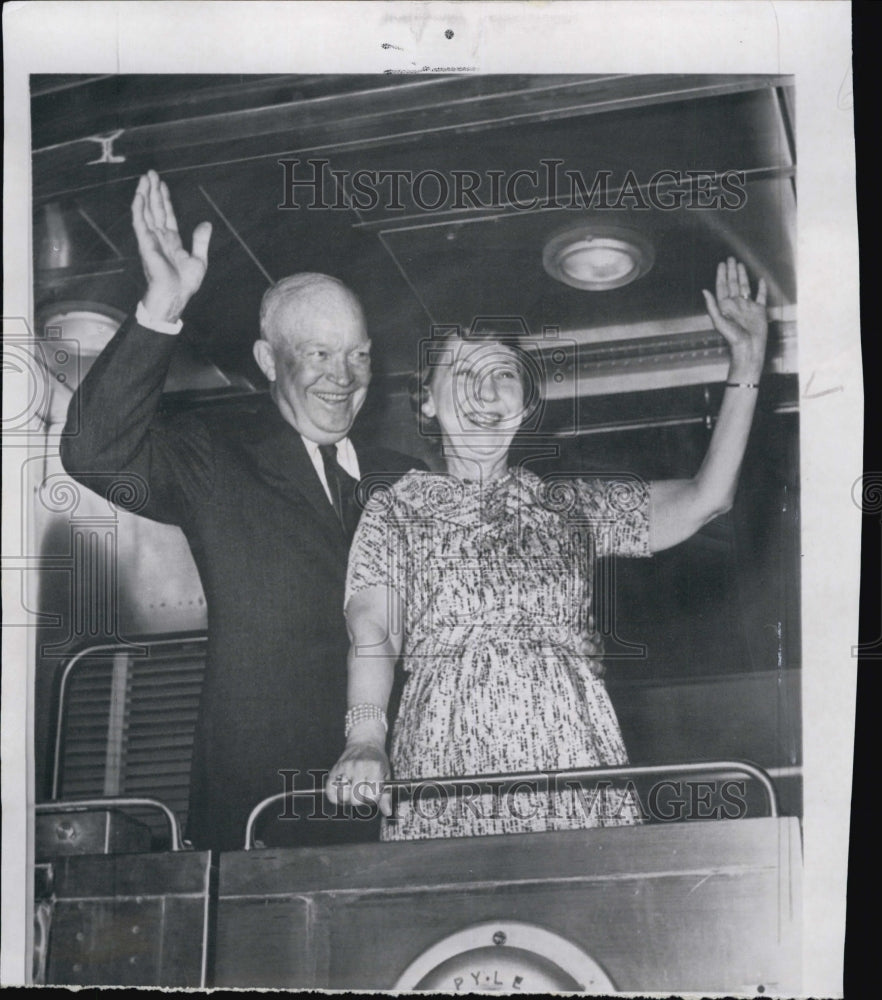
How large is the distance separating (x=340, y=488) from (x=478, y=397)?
0.29 meters

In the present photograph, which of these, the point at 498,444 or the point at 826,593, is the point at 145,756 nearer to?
the point at 498,444

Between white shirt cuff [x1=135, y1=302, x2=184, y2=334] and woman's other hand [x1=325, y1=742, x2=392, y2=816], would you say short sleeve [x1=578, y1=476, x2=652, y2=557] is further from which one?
white shirt cuff [x1=135, y1=302, x2=184, y2=334]

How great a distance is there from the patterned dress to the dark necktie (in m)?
0.03

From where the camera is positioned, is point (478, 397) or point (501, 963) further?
point (478, 397)

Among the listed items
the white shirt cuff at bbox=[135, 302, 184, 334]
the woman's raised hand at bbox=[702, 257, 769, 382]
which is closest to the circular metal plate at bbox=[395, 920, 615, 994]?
the woman's raised hand at bbox=[702, 257, 769, 382]

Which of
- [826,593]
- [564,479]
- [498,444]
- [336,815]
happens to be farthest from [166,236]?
[826,593]

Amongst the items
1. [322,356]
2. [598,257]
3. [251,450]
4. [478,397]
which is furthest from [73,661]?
[598,257]

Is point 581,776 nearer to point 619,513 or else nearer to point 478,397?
point 619,513

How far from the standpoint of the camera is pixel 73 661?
196 cm

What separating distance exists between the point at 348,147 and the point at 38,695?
1109mm

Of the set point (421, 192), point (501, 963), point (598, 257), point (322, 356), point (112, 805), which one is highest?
point (421, 192)

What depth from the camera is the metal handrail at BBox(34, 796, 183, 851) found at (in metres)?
1.90

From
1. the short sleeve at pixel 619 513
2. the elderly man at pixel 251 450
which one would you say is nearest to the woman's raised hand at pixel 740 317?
the short sleeve at pixel 619 513

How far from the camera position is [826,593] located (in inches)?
75.9
